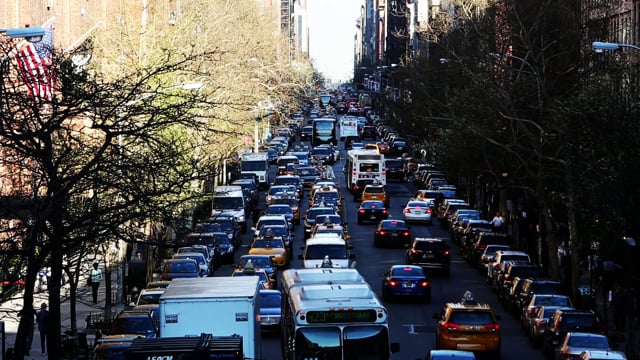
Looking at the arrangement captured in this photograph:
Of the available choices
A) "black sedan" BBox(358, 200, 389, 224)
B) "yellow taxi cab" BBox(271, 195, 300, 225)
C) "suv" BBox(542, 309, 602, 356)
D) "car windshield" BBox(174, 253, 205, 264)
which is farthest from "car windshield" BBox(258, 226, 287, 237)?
"suv" BBox(542, 309, 602, 356)

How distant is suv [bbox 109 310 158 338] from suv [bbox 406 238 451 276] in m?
19.6

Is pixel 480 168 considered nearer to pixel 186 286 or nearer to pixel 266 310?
pixel 266 310

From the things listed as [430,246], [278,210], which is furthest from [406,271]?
[278,210]

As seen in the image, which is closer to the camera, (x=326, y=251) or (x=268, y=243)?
(x=326, y=251)

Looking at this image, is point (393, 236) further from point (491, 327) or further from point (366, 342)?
point (366, 342)

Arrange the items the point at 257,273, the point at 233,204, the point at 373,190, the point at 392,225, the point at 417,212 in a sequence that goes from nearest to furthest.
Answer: the point at 257,273 → the point at 392,225 → the point at 233,204 → the point at 417,212 → the point at 373,190

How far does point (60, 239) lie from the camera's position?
18859 mm

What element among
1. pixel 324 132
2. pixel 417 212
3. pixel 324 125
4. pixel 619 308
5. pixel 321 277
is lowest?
pixel 619 308

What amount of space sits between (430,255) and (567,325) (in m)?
17.8

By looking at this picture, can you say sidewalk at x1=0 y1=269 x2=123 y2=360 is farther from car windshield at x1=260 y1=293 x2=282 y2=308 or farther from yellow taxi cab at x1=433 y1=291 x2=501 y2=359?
yellow taxi cab at x1=433 y1=291 x2=501 y2=359

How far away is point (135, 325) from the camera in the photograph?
95.2ft

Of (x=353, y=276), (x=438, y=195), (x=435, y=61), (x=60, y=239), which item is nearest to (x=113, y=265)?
(x=353, y=276)

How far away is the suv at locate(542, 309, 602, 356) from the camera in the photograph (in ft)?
101

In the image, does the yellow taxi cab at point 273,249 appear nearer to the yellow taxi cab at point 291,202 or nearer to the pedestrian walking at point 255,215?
the yellow taxi cab at point 291,202
